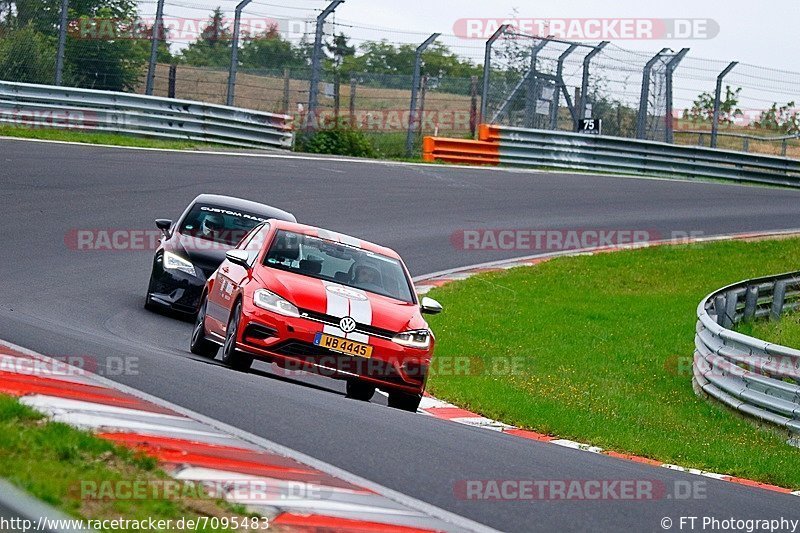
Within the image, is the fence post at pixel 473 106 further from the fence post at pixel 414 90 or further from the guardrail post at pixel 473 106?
the fence post at pixel 414 90

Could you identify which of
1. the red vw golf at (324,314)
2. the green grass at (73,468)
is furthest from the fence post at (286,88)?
the green grass at (73,468)

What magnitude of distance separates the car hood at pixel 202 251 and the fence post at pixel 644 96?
1926cm

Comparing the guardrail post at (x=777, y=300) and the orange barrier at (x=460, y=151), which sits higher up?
the orange barrier at (x=460, y=151)

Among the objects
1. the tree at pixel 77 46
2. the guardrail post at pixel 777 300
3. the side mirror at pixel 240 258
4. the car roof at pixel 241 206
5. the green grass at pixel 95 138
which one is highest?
the tree at pixel 77 46

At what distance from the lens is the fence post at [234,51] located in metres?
26.5

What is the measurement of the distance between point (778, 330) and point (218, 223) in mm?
7841

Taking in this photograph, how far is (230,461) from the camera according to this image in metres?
5.77

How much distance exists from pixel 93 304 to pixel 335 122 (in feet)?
51.3

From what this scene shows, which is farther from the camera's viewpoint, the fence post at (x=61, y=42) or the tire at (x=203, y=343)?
the fence post at (x=61, y=42)

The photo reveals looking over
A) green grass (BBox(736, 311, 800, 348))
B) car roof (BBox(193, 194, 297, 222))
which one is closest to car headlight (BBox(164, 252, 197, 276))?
car roof (BBox(193, 194, 297, 222))

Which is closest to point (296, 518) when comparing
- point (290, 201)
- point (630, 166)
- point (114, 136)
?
point (290, 201)

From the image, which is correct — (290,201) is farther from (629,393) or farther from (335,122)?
(629,393)

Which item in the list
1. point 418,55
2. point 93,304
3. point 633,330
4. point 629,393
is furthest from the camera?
point 418,55

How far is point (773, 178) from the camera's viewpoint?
105ft
